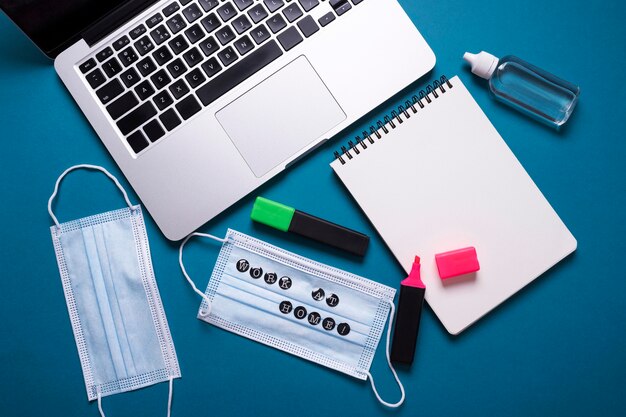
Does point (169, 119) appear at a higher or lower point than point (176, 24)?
→ lower

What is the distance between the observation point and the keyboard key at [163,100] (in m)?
0.90

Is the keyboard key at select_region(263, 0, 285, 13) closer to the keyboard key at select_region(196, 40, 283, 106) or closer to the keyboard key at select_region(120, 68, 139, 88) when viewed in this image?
the keyboard key at select_region(196, 40, 283, 106)

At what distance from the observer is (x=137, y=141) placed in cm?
91

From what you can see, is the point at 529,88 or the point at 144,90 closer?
the point at 144,90

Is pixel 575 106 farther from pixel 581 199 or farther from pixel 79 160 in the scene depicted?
pixel 79 160

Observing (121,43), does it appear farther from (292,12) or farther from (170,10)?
(292,12)

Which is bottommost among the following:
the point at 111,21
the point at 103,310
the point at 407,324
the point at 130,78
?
the point at 407,324

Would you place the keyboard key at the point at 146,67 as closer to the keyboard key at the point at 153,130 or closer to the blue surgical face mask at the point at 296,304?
the keyboard key at the point at 153,130

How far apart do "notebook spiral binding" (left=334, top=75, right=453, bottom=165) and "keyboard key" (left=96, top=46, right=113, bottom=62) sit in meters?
0.43

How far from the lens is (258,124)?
0.92m

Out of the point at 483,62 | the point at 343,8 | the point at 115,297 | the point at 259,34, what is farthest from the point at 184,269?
the point at 483,62

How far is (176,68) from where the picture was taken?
903mm

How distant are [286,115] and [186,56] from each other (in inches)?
7.8

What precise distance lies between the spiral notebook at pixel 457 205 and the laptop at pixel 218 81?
10 centimetres
